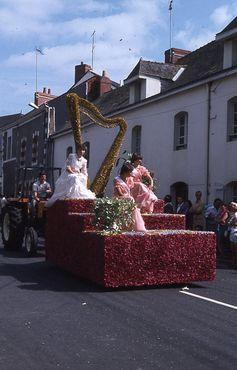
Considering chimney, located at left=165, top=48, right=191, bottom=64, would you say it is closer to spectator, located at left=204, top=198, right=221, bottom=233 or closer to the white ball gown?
spectator, located at left=204, top=198, right=221, bottom=233

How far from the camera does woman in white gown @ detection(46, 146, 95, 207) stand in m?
11.7

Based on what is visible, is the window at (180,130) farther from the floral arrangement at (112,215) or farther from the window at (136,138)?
the floral arrangement at (112,215)

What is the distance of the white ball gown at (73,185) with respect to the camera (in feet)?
38.3

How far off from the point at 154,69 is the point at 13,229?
41.1 ft

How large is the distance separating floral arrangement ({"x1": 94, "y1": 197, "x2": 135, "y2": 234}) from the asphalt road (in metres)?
1.04

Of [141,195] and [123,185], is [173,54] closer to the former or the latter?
[141,195]

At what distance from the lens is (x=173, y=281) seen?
9547 mm

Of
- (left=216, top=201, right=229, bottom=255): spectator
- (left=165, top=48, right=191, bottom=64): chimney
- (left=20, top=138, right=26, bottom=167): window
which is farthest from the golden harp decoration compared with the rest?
(left=20, top=138, right=26, bottom=167): window

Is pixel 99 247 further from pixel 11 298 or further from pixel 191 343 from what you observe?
pixel 191 343

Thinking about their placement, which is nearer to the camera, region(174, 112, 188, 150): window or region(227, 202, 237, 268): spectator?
region(227, 202, 237, 268): spectator

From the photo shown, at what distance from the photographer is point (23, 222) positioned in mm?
15039

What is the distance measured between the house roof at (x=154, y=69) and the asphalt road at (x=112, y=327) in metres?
15.7

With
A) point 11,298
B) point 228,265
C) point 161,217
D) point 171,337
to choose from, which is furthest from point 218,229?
point 171,337

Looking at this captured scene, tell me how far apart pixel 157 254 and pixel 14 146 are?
35820 mm
